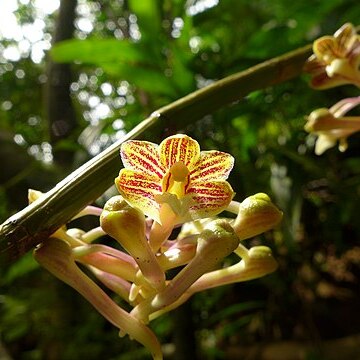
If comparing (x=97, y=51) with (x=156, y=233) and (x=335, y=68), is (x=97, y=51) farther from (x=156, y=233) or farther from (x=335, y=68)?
(x=156, y=233)

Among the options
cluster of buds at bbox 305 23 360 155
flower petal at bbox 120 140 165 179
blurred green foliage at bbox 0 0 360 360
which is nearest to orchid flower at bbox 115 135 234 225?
flower petal at bbox 120 140 165 179

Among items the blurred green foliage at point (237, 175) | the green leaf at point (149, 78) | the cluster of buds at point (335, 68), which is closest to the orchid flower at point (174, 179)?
the cluster of buds at point (335, 68)

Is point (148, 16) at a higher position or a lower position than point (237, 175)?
higher

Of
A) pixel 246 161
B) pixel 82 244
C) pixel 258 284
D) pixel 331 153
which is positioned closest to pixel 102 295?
pixel 82 244

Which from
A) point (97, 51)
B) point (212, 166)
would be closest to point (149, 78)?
point (97, 51)

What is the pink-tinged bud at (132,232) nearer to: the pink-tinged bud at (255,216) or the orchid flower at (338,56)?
the pink-tinged bud at (255,216)

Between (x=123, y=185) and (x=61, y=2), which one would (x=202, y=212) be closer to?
(x=123, y=185)
